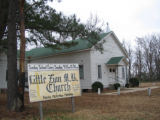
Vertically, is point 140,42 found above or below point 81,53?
above

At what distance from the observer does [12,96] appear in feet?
25.5

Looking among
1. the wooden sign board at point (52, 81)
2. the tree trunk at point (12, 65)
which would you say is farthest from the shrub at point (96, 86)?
the tree trunk at point (12, 65)

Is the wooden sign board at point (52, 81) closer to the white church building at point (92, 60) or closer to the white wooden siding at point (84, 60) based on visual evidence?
the white church building at point (92, 60)

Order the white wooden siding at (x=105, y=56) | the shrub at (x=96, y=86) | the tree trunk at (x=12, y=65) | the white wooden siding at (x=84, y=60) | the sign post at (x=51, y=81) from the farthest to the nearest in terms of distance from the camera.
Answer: the white wooden siding at (x=105, y=56) < the white wooden siding at (x=84, y=60) < the shrub at (x=96, y=86) < the tree trunk at (x=12, y=65) < the sign post at (x=51, y=81)

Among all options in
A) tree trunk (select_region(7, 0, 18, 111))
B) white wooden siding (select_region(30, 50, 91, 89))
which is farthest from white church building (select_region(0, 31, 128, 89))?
tree trunk (select_region(7, 0, 18, 111))

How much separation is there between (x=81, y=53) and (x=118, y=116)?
43.4 feet

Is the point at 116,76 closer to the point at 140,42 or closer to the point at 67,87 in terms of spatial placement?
the point at 67,87

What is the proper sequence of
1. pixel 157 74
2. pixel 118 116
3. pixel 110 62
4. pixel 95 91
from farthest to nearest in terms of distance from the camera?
pixel 157 74 → pixel 110 62 → pixel 95 91 → pixel 118 116

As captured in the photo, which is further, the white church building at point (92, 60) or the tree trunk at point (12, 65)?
the white church building at point (92, 60)

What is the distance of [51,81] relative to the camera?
296 inches

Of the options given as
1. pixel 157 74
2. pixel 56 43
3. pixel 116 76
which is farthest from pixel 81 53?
pixel 157 74

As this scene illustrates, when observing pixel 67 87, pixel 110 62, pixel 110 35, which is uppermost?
pixel 110 35

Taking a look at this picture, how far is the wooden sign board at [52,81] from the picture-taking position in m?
6.93

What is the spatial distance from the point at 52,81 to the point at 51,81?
1.8 inches
